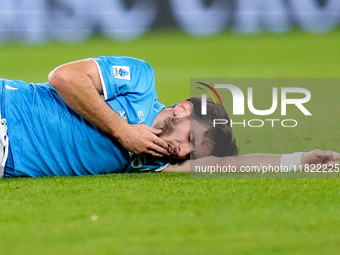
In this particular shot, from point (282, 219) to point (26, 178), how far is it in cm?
161

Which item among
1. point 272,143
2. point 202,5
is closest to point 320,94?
point 202,5

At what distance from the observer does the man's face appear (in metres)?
4.05

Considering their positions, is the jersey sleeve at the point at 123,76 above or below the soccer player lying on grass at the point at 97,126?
above

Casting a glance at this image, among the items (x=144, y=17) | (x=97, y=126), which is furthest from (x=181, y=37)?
(x=97, y=126)

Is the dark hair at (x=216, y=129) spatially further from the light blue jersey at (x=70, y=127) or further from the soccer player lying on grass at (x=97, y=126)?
the light blue jersey at (x=70, y=127)

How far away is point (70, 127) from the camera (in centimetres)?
407

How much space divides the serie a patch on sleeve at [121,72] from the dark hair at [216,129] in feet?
1.32

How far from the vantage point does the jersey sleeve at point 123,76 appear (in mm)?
3991

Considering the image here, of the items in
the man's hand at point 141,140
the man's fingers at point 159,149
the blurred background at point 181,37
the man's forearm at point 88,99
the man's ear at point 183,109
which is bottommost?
the blurred background at point 181,37

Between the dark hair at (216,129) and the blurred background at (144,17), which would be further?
the blurred background at (144,17)

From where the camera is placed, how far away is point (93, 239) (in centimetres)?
260

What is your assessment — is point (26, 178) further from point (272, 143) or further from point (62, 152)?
point (272, 143)

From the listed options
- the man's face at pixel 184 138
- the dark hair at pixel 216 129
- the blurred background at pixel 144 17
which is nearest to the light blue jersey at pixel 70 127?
the man's face at pixel 184 138

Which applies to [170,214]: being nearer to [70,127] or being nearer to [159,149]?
[159,149]
